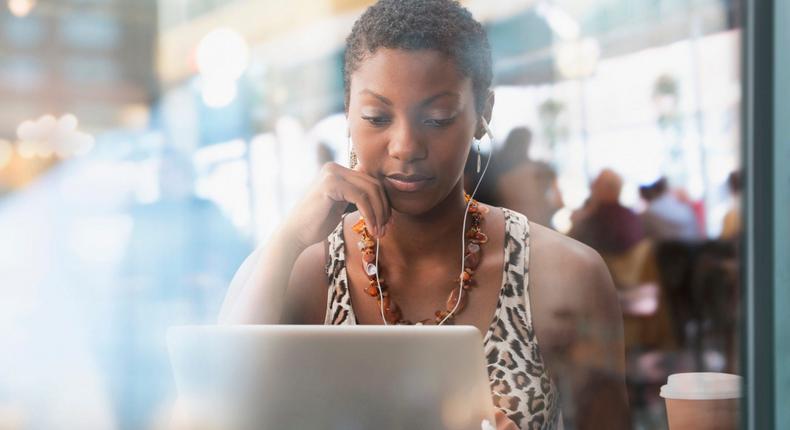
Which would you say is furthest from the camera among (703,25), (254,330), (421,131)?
(703,25)

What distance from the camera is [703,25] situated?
206 cm

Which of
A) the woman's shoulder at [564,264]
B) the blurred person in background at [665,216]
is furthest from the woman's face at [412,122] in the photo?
the blurred person in background at [665,216]

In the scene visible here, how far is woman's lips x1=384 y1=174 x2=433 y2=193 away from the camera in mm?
1825

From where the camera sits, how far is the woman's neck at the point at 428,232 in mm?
1856

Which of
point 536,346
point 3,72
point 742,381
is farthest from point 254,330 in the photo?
point 742,381

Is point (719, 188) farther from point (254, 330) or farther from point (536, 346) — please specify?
point (254, 330)

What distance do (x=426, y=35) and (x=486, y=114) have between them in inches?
8.5

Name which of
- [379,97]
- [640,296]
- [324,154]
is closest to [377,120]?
[379,97]

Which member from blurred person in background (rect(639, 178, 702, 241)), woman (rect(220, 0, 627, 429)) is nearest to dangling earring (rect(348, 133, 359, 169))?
woman (rect(220, 0, 627, 429))

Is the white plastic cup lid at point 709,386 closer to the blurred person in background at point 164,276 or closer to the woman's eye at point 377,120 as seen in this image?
the woman's eye at point 377,120

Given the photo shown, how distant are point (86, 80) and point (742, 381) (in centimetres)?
167

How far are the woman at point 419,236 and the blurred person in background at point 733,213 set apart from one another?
1.58 ft

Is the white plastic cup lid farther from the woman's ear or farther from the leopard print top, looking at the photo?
the woman's ear

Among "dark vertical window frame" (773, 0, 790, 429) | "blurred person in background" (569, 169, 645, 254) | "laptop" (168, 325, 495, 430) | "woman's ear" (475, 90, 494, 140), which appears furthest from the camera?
"dark vertical window frame" (773, 0, 790, 429)
